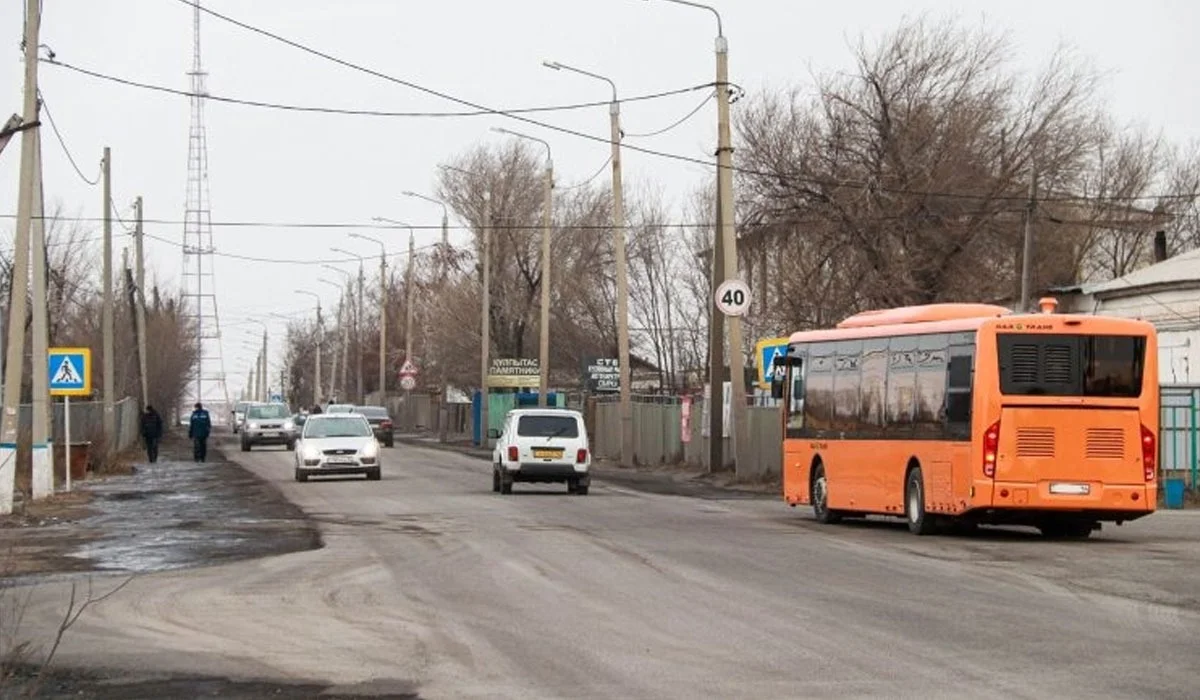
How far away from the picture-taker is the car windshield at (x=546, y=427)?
37750 millimetres

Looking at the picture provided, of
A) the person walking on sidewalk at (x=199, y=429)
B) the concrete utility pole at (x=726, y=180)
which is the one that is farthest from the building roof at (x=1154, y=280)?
the person walking on sidewalk at (x=199, y=429)

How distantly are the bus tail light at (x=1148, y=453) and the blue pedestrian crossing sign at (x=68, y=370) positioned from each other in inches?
787

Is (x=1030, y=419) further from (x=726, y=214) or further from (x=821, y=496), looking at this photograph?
(x=726, y=214)

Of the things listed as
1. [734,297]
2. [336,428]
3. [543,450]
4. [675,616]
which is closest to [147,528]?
[543,450]

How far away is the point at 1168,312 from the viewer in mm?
49656

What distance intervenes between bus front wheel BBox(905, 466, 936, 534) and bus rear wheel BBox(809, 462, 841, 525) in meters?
2.69

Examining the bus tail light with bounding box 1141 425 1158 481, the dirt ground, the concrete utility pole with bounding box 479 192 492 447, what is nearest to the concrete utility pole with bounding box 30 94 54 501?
the dirt ground

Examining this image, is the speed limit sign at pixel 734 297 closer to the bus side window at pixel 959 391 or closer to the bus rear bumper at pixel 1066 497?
the bus side window at pixel 959 391

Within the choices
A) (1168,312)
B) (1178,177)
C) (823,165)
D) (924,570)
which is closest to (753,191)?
(823,165)

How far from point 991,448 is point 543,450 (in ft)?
47.6

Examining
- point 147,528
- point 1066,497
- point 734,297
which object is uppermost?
point 734,297

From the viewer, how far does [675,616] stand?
49.6ft

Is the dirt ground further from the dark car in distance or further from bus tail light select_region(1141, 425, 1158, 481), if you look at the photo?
the dark car in distance

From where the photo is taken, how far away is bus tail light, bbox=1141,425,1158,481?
24.6 m
